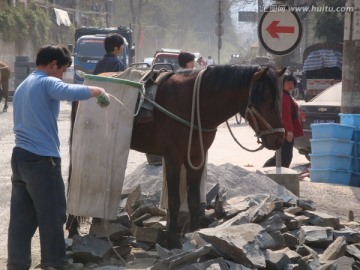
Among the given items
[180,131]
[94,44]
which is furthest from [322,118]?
[94,44]

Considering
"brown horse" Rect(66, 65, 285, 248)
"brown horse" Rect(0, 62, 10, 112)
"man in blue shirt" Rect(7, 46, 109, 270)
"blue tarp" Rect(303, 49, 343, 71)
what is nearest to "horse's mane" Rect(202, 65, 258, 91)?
"brown horse" Rect(66, 65, 285, 248)

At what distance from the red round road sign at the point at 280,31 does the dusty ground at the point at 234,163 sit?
1.90 metres

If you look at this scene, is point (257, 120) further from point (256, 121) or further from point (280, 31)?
point (280, 31)

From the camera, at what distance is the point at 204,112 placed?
7328 millimetres

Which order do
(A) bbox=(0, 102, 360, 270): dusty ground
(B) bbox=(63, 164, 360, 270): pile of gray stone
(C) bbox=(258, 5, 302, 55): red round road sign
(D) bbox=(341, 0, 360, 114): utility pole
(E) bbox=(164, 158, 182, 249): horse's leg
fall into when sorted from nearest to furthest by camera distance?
(B) bbox=(63, 164, 360, 270): pile of gray stone
(E) bbox=(164, 158, 182, 249): horse's leg
(A) bbox=(0, 102, 360, 270): dusty ground
(C) bbox=(258, 5, 302, 55): red round road sign
(D) bbox=(341, 0, 360, 114): utility pole

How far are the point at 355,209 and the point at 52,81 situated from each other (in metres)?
5.51

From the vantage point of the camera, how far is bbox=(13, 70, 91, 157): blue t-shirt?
245 inches

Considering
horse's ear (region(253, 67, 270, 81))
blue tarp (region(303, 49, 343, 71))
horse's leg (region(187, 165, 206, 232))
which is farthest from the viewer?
blue tarp (region(303, 49, 343, 71))

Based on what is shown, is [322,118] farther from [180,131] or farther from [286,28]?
[180,131]

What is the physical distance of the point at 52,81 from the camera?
243 inches

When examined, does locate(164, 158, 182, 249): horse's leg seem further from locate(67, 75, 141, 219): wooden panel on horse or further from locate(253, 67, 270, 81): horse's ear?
locate(253, 67, 270, 81): horse's ear

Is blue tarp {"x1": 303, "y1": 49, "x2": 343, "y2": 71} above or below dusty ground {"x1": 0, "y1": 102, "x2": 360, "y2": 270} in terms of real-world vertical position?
above

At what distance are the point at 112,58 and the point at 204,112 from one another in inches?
99.4

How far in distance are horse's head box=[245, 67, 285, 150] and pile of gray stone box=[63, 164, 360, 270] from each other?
656 mm
